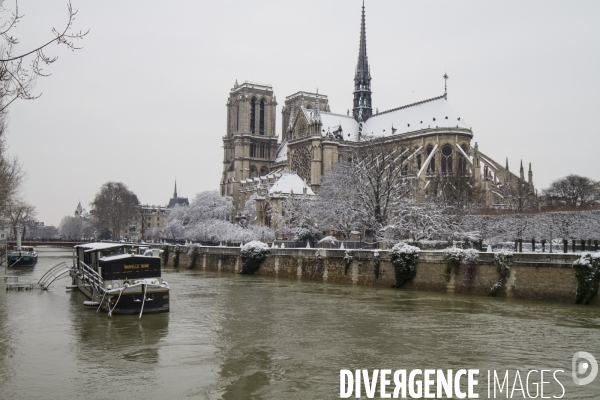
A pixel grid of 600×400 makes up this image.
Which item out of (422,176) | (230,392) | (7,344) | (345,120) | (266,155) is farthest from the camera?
(266,155)

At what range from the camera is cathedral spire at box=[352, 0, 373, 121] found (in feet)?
263

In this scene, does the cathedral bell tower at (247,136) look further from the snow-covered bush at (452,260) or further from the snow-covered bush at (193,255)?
the snow-covered bush at (452,260)

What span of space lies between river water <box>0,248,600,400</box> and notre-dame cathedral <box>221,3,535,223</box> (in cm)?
2596

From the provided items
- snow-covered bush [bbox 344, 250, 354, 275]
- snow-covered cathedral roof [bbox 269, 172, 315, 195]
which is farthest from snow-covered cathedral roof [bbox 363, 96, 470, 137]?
snow-covered bush [bbox 344, 250, 354, 275]

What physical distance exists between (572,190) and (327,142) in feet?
94.5

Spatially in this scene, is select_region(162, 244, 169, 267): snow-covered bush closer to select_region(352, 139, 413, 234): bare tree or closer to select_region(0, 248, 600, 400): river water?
select_region(352, 139, 413, 234): bare tree

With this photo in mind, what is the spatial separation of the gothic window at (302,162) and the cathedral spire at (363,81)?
9.74 m

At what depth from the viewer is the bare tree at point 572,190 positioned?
68875 mm

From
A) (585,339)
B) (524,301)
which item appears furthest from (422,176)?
(585,339)

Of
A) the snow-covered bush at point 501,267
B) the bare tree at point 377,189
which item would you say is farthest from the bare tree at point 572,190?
the snow-covered bush at point 501,267

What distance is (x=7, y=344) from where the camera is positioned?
1670 centimetres

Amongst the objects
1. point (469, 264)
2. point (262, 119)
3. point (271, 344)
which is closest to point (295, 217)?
point (469, 264)

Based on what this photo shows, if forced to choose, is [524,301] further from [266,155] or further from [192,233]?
[266,155]

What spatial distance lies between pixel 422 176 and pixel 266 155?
38.4m
